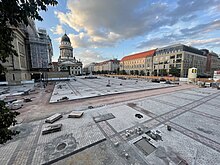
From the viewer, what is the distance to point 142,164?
3.80m

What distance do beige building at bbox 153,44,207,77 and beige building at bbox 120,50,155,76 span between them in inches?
135

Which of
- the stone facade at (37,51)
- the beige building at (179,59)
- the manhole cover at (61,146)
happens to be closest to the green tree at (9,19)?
the manhole cover at (61,146)

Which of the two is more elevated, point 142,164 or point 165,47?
point 165,47

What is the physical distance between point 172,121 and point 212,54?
9264 cm

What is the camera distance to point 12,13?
236 centimetres

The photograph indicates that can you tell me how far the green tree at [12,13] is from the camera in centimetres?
227

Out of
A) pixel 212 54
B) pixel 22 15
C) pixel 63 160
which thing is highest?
pixel 212 54

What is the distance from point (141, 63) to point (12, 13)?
244 feet

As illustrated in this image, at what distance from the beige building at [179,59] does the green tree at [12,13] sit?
199 feet

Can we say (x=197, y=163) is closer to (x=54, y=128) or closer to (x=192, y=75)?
(x=54, y=128)

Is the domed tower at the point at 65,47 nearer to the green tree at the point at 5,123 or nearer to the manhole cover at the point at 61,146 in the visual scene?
the manhole cover at the point at 61,146

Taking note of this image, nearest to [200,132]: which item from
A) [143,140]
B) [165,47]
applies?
[143,140]

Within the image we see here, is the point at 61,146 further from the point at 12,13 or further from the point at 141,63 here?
the point at 141,63

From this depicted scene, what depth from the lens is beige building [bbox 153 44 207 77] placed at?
172 ft
